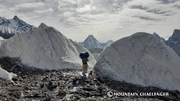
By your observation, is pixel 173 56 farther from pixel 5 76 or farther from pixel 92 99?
pixel 5 76

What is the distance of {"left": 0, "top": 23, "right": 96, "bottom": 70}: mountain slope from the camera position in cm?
1265

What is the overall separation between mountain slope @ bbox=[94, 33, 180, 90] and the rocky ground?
0.88 meters

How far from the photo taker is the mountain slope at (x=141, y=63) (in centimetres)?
995

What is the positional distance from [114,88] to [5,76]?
822 cm

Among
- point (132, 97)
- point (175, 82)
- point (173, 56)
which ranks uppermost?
point (173, 56)

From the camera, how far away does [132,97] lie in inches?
305

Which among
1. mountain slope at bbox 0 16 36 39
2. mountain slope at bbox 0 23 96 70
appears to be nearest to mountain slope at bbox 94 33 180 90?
mountain slope at bbox 0 23 96 70

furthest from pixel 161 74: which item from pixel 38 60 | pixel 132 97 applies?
pixel 38 60

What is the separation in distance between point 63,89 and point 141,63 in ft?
24.5

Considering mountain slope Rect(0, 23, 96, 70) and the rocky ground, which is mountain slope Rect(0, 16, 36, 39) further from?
the rocky ground

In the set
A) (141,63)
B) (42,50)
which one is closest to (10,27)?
(42,50)

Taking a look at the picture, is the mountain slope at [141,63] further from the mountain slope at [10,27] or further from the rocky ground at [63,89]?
the mountain slope at [10,27]

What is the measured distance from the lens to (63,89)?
7887mm

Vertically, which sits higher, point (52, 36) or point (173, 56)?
point (52, 36)
